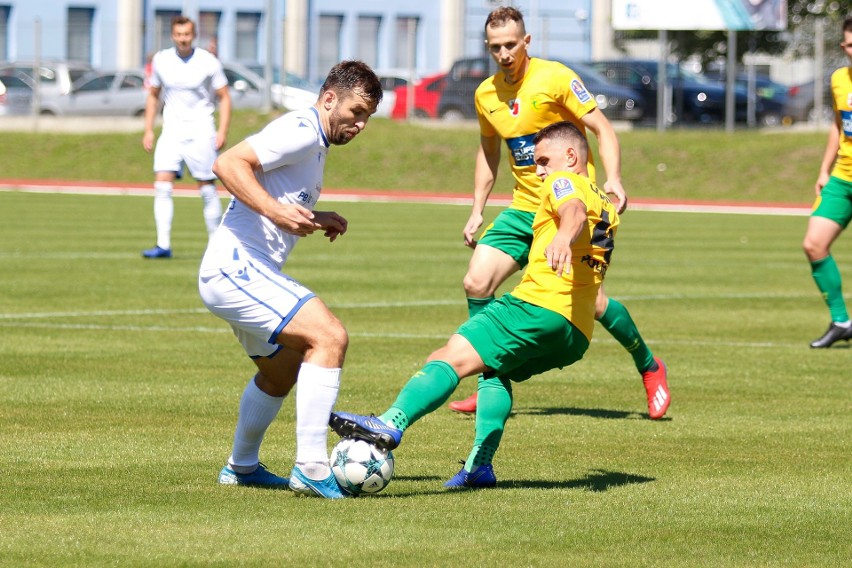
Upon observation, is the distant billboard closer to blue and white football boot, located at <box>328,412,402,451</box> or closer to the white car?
the white car

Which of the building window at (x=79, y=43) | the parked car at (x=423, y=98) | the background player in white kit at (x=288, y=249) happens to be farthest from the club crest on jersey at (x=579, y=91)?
the building window at (x=79, y=43)

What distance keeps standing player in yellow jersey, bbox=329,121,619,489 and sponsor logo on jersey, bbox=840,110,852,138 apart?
6.02m

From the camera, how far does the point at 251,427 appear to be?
682 centimetres

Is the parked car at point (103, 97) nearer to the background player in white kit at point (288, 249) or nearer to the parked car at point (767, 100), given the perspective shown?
the parked car at point (767, 100)

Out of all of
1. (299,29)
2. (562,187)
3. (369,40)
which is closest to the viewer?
(562,187)

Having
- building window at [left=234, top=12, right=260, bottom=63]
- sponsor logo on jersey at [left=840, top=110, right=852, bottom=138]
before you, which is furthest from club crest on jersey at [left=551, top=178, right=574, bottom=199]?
building window at [left=234, top=12, right=260, bottom=63]

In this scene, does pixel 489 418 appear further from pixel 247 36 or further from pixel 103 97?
pixel 247 36

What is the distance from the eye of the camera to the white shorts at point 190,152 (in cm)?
1831

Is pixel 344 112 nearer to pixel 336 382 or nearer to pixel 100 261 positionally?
pixel 336 382

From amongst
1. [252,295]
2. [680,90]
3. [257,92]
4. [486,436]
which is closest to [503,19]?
[486,436]

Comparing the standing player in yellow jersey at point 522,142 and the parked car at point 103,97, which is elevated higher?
the standing player in yellow jersey at point 522,142

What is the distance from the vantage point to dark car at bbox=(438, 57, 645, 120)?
42812mm

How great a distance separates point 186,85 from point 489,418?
1226 centimetres

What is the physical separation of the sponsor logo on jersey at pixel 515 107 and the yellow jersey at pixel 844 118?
13.0ft
